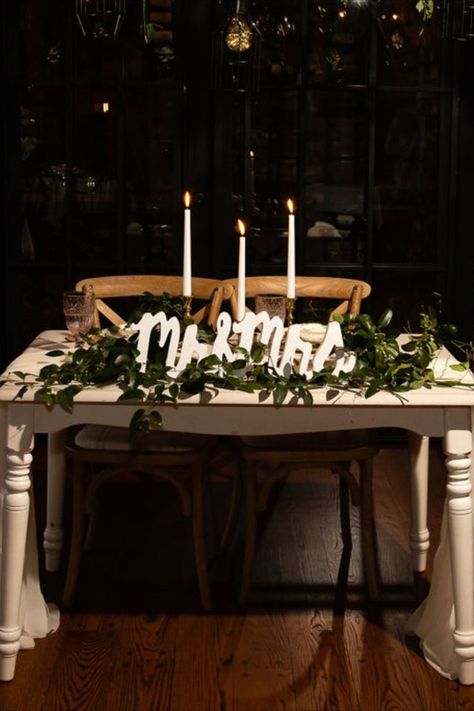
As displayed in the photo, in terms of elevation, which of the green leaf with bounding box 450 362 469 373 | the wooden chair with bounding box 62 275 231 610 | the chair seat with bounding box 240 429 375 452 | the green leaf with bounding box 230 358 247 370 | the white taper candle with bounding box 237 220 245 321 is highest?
the white taper candle with bounding box 237 220 245 321

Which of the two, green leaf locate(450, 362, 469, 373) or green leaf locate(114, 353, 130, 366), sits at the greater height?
green leaf locate(114, 353, 130, 366)

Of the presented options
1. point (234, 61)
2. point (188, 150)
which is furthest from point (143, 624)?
point (188, 150)

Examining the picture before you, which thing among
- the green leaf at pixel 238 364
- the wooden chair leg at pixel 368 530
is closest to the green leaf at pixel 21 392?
the green leaf at pixel 238 364

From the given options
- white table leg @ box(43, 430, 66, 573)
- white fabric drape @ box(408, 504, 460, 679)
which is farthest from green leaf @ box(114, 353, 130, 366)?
white fabric drape @ box(408, 504, 460, 679)

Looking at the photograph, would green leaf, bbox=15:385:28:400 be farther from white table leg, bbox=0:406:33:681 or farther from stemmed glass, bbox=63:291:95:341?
stemmed glass, bbox=63:291:95:341

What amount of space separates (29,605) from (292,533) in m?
1.14

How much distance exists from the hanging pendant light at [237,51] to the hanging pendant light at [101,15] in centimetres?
60

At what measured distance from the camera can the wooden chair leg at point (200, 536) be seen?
129 inches

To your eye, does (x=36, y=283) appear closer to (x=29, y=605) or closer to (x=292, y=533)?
(x=292, y=533)

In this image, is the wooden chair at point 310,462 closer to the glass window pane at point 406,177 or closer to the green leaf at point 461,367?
the green leaf at point 461,367

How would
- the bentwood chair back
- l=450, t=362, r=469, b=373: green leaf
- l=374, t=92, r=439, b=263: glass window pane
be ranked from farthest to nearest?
1. l=374, t=92, r=439, b=263: glass window pane
2. the bentwood chair back
3. l=450, t=362, r=469, b=373: green leaf

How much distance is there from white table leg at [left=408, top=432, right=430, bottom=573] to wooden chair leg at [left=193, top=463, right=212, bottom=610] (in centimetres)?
67

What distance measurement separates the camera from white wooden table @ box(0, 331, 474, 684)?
2.83 metres

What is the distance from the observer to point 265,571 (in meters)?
3.66
